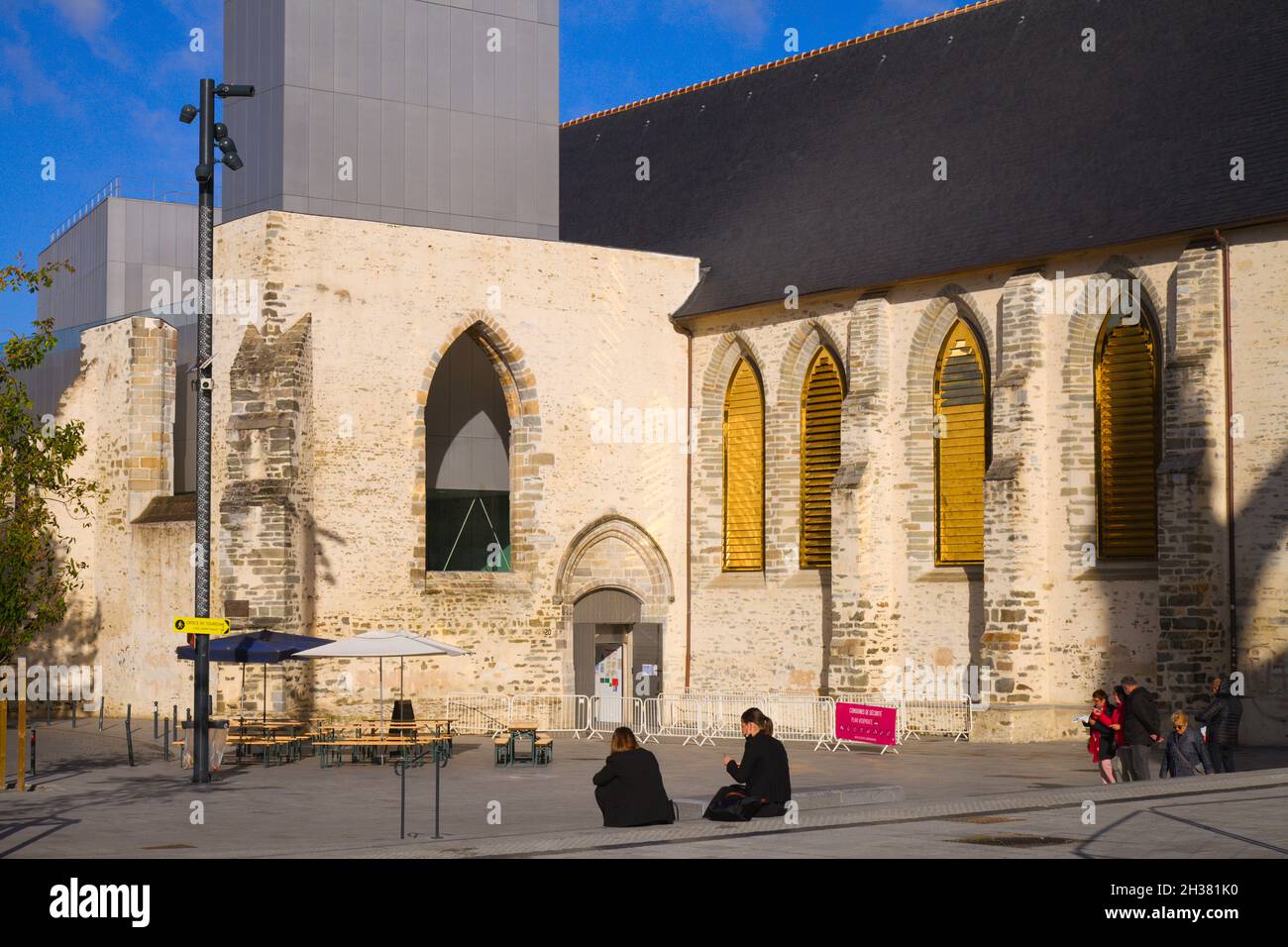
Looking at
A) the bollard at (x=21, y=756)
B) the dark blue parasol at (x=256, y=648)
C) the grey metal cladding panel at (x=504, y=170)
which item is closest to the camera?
the bollard at (x=21, y=756)

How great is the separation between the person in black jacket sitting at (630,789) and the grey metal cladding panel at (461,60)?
2092cm

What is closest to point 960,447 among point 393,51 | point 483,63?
point 483,63

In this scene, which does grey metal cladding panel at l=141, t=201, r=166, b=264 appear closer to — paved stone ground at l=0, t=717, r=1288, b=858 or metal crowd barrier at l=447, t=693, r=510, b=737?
metal crowd barrier at l=447, t=693, r=510, b=737

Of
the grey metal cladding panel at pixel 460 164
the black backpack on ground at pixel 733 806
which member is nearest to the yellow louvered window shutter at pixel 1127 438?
the grey metal cladding panel at pixel 460 164

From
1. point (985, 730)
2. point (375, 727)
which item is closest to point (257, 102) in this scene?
point (375, 727)

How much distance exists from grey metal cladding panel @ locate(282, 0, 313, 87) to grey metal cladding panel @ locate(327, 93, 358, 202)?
81 cm

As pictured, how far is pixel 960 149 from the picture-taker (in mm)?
30609

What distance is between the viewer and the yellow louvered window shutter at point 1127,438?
1048 inches

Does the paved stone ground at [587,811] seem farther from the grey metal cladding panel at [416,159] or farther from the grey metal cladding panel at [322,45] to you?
the grey metal cladding panel at [322,45]

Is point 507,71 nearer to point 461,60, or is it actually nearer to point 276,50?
point 461,60

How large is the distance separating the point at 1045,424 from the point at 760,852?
1695 centimetres

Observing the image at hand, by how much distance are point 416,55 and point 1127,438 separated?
14992 millimetres

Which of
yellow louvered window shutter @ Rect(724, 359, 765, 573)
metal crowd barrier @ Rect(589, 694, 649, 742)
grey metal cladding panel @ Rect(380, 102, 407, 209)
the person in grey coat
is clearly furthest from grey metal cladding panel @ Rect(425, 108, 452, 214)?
the person in grey coat
